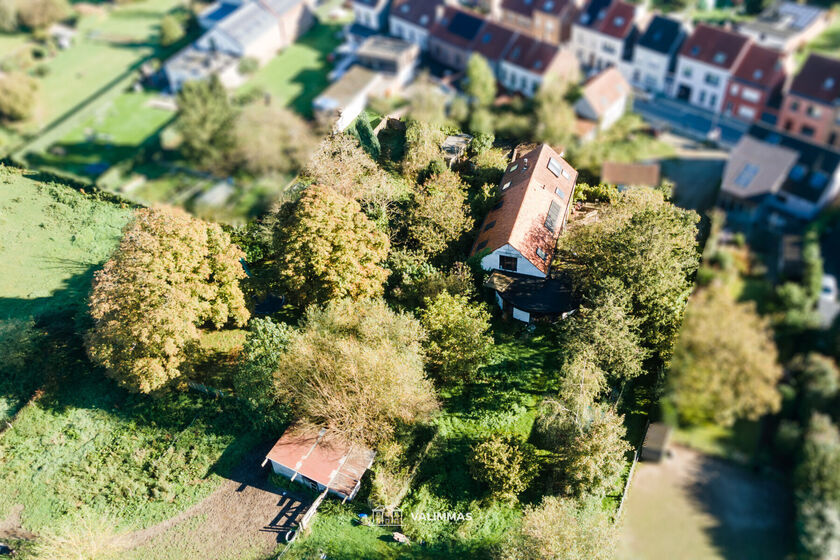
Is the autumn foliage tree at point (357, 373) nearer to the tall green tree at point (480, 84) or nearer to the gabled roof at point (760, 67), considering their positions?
the tall green tree at point (480, 84)

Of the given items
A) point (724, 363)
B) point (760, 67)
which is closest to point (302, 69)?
point (760, 67)

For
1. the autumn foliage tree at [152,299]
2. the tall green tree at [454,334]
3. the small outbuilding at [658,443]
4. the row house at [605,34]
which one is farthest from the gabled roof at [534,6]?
the small outbuilding at [658,443]

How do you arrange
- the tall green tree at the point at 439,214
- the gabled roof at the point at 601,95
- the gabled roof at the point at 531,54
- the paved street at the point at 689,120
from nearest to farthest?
1. the gabled roof at the point at 601,95
2. the paved street at the point at 689,120
3. the tall green tree at the point at 439,214
4. the gabled roof at the point at 531,54

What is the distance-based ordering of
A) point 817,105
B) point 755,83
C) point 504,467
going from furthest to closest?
point 504,467
point 755,83
point 817,105

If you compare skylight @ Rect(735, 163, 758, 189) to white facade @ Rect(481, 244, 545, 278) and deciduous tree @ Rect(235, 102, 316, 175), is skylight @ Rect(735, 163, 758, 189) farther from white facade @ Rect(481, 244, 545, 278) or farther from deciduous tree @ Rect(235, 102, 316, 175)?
white facade @ Rect(481, 244, 545, 278)

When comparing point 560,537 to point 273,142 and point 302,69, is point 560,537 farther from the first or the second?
point 302,69

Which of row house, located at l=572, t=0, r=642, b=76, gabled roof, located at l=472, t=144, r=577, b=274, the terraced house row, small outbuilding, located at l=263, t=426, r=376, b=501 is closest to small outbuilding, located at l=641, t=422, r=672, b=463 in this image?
the terraced house row
